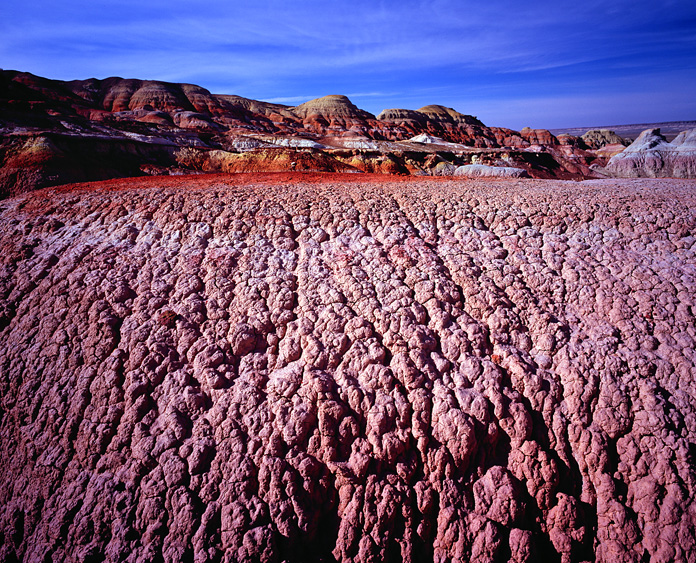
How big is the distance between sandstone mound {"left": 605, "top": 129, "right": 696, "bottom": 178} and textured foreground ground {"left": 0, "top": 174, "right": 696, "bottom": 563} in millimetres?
15041

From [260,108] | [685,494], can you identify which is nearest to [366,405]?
[685,494]

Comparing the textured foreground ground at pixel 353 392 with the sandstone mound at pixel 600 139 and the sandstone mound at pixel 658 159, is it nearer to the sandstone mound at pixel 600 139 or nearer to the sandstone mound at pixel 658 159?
the sandstone mound at pixel 658 159

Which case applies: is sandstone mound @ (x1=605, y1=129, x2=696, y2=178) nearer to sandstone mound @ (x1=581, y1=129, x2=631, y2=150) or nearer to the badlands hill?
the badlands hill

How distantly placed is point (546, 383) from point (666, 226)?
2.03 metres

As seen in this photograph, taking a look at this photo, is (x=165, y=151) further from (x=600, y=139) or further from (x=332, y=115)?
(x=600, y=139)

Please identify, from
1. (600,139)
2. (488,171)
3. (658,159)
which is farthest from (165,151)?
(600,139)

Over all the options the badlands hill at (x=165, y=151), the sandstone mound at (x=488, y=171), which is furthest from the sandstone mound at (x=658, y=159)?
the sandstone mound at (x=488, y=171)

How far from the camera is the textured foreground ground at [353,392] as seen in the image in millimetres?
1963

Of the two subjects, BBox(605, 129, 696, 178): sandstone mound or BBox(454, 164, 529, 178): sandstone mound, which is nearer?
BBox(454, 164, 529, 178): sandstone mound

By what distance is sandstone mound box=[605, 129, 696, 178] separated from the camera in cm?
1399

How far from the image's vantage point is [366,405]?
2.19 meters

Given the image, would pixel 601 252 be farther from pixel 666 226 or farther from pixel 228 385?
pixel 228 385

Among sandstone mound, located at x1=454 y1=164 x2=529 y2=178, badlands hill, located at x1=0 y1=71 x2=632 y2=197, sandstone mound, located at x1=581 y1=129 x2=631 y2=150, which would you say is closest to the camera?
badlands hill, located at x1=0 y1=71 x2=632 y2=197

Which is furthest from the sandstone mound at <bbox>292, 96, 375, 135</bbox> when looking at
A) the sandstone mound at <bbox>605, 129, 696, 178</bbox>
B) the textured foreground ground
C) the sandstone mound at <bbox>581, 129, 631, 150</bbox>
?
the textured foreground ground
